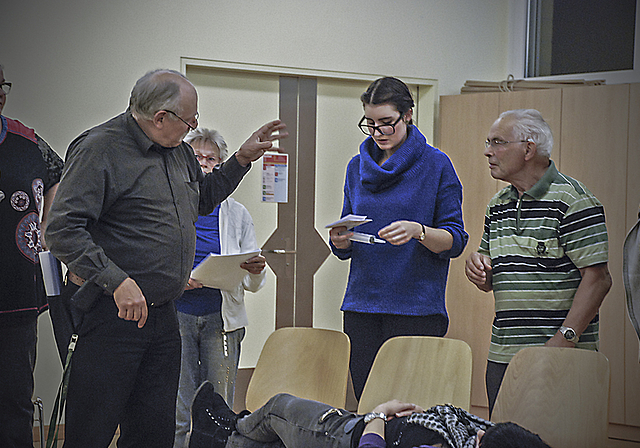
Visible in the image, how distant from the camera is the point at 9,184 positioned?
2188mm

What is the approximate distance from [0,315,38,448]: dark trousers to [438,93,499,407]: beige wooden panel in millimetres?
2606

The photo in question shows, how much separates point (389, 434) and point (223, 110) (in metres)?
2.44

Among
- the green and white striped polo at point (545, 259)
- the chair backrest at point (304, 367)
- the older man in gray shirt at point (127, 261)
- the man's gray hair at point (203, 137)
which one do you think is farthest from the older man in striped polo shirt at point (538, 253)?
the man's gray hair at point (203, 137)

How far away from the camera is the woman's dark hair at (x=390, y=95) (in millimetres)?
2307

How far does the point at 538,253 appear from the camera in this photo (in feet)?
6.81

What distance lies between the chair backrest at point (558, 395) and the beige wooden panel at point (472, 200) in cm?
195

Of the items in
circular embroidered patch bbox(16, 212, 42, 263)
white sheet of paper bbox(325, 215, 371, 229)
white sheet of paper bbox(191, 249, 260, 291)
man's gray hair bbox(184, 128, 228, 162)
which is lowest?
white sheet of paper bbox(191, 249, 260, 291)

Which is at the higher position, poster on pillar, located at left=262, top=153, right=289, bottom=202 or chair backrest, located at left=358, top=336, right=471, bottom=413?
poster on pillar, located at left=262, top=153, right=289, bottom=202

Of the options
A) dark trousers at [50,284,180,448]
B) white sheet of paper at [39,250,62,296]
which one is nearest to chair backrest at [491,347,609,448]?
dark trousers at [50,284,180,448]

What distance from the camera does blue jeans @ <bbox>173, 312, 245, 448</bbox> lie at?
2.86 meters

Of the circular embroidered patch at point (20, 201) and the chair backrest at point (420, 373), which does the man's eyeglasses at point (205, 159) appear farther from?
the chair backrest at point (420, 373)

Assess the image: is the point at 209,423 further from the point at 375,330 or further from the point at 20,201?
the point at 20,201

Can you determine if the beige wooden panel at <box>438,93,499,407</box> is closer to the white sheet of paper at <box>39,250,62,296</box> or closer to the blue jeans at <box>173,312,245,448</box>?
the blue jeans at <box>173,312,245,448</box>

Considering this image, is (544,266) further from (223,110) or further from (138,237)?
(223,110)
